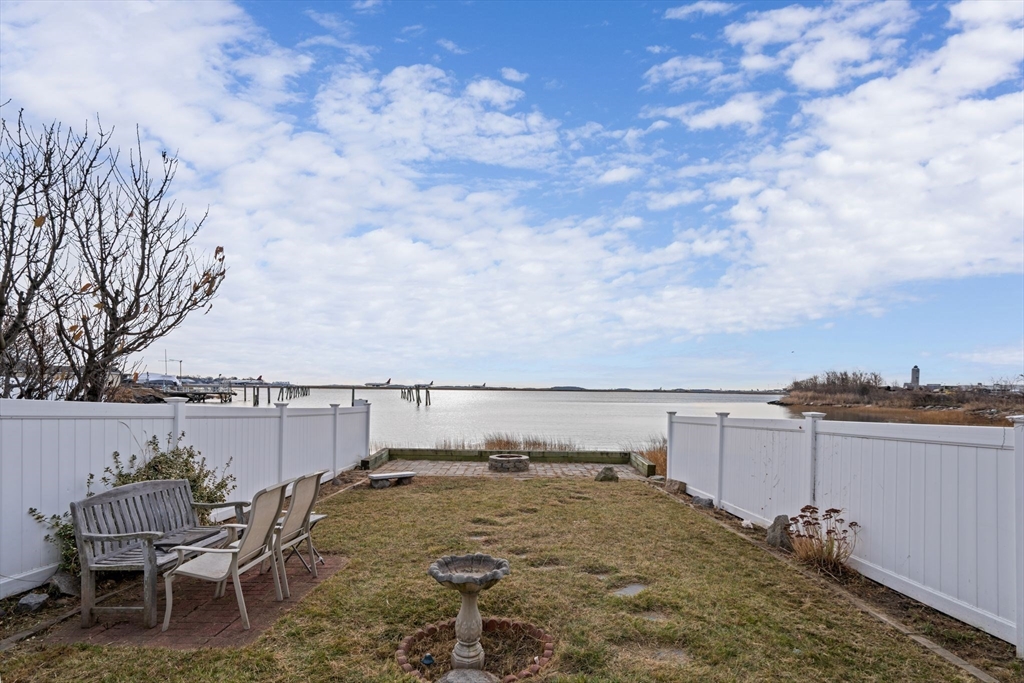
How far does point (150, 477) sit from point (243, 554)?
2.36m

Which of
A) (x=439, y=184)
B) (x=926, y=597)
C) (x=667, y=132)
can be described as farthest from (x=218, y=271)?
(x=926, y=597)

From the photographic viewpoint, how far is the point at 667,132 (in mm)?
11492

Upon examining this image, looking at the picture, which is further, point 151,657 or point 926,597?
point 926,597

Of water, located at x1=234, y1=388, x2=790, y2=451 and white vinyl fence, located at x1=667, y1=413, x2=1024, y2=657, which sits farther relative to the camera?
water, located at x1=234, y1=388, x2=790, y2=451

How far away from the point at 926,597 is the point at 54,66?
35.7 ft

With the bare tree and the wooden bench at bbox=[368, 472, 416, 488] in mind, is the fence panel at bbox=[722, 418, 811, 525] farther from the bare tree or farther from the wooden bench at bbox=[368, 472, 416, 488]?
the bare tree

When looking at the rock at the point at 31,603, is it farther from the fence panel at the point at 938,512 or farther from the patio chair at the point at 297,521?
the fence panel at the point at 938,512

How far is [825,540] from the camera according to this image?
6023mm

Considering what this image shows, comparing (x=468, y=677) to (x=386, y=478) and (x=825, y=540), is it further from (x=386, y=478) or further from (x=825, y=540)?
Answer: (x=386, y=478)

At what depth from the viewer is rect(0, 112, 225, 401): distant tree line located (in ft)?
23.9

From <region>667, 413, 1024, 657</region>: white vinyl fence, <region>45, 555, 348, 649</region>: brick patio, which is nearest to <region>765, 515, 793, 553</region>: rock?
<region>667, 413, 1024, 657</region>: white vinyl fence

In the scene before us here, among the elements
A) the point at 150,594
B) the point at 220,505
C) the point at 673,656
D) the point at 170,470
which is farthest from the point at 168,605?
the point at 673,656

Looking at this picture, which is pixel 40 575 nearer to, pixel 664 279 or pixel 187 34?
pixel 187 34

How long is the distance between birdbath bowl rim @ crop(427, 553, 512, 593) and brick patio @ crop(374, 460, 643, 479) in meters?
8.08
